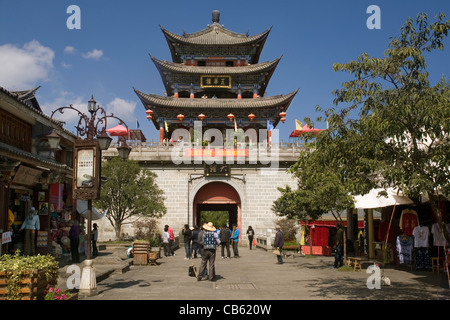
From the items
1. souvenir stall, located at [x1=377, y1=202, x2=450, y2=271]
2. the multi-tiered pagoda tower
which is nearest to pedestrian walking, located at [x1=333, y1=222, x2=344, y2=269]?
souvenir stall, located at [x1=377, y1=202, x2=450, y2=271]

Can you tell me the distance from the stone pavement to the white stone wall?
15594 millimetres

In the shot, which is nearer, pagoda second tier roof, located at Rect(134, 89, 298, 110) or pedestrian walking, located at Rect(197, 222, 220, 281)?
pedestrian walking, located at Rect(197, 222, 220, 281)

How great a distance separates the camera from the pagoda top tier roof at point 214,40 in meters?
37.2

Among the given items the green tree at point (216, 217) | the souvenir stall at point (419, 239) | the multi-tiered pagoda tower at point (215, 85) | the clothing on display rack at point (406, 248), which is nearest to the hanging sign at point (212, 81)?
the multi-tiered pagoda tower at point (215, 85)

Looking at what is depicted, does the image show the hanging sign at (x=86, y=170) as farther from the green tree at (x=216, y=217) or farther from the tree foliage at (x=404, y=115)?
the green tree at (x=216, y=217)

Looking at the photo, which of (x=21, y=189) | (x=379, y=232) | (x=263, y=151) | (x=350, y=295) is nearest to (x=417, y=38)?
(x=350, y=295)

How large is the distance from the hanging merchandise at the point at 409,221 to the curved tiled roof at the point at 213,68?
23.2 metres

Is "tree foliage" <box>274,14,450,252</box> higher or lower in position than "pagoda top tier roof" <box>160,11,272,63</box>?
lower

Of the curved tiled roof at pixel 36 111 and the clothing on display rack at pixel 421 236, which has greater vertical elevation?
the curved tiled roof at pixel 36 111

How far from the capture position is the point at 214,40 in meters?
38.3

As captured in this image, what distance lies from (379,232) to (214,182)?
17.0 meters

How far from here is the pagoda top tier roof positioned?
3725cm

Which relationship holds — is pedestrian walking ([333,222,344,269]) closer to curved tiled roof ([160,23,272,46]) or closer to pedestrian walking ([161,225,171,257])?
pedestrian walking ([161,225,171,257])

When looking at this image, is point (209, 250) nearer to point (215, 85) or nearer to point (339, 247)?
point (339, 247)
